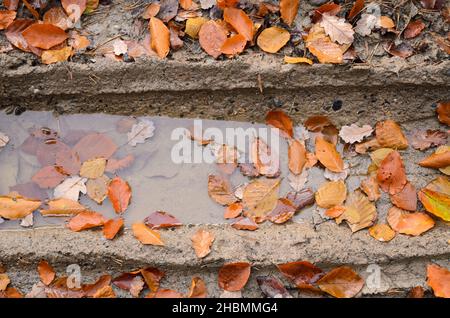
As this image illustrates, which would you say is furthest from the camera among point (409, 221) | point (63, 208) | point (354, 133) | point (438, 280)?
point (354, 133)

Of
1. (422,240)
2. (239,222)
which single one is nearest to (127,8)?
(239,222)

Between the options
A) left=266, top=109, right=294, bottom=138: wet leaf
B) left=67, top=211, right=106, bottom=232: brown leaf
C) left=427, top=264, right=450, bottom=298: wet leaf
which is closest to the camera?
left=427, top=264, right=450, bottom=298: wet leaf

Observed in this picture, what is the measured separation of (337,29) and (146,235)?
1256 mm

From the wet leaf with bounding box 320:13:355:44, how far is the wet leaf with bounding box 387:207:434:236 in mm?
790

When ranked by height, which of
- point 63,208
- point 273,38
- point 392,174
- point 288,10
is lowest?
point 63,208

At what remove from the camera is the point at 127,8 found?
2.66 metres

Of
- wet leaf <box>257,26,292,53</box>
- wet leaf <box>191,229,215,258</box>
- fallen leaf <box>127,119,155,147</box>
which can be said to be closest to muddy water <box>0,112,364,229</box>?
fallen leaf <box>127,119,155,147</box>

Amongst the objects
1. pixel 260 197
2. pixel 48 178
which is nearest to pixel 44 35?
pixel 48 178

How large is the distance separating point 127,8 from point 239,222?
1.15 metres

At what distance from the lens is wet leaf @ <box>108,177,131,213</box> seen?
251cm

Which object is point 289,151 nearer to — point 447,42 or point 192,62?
point 192,62

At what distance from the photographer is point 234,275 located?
2.29 meters

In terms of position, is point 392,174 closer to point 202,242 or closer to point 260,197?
point 260,197

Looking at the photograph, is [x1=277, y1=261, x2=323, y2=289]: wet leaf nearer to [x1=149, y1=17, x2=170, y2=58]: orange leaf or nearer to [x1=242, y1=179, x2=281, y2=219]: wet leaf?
[x1=242, y1=179, x2=281, y2=219]: wet leaf
